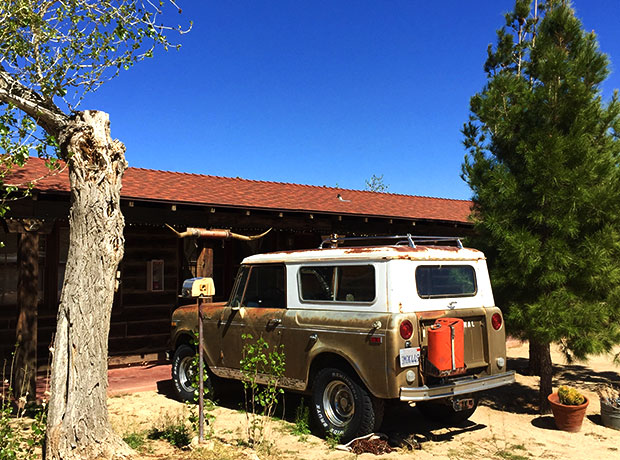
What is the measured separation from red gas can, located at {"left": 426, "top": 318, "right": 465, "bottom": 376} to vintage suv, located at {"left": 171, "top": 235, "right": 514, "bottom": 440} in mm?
11

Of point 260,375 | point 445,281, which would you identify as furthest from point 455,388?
point 260,375

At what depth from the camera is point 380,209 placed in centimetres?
1467

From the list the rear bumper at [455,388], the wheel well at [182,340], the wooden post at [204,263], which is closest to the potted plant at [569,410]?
the rear bumper at [455,388]

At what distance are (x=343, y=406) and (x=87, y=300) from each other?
3078 millimetres

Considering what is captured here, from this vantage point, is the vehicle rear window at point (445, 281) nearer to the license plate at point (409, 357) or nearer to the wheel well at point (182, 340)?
the license plate at point (409, 357)

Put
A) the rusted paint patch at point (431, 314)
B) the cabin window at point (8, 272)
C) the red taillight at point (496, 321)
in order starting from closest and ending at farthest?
the rusted paint patch at point (431, 314), the red taillight at point (496, 321), the cabin window at point (8, 272)

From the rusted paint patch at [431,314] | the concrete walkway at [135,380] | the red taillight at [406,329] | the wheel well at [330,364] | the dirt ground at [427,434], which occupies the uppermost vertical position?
the rusted paint patch at [431,314]

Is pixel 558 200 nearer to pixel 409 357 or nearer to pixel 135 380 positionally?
pixel 409 357

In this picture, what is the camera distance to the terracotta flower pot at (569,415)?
275 inches

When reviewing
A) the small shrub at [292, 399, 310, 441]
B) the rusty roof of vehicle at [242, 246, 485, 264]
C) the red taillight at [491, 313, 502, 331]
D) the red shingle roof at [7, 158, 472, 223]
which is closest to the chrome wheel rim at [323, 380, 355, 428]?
the small shrub at [292, 399, 310, 441]

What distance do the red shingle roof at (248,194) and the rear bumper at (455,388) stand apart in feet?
18.7

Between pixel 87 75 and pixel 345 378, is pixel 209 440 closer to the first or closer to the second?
pixel 345 378

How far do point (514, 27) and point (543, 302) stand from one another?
557cm

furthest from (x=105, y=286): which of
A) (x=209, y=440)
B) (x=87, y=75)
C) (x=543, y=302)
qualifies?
(x=543, y=302)
